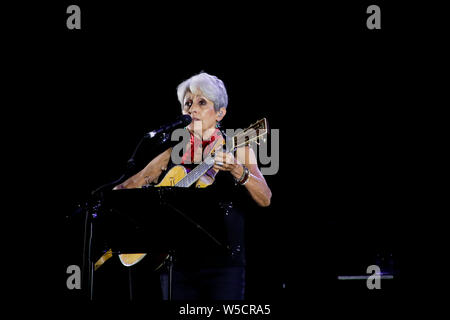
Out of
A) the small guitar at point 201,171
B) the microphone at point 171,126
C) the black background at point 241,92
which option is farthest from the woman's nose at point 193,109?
the black background at point 241,92

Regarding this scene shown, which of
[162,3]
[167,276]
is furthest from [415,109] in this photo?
[167,276]

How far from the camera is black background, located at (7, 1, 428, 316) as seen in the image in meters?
3.70

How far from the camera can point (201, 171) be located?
254 centimetres

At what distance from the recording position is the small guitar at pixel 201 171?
246 centimetres

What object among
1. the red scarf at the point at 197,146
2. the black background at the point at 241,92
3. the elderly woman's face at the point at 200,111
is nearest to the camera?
the red scarf at the point at 197,146

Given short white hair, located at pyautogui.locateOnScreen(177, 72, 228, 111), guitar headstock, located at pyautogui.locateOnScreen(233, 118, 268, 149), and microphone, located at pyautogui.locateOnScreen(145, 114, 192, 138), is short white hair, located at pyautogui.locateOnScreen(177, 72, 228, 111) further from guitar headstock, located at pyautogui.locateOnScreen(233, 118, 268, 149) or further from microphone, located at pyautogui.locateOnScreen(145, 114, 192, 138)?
microphone, located at pyautogui.locateOnScreen(145, 114, 192, 138)

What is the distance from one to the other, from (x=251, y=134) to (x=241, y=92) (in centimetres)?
148

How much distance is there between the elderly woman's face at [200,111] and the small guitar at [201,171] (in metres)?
0.33

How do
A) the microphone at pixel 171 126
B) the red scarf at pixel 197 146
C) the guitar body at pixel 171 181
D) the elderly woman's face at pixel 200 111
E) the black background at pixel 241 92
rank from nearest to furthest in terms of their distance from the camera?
1. the microphone at pixel 171 126
2. the guitar body at pixel 171 181
3. the red scarf at pixel 197 146
4. the elderly woman's face at pixel 200 111
5. the black background at pixel 241 92

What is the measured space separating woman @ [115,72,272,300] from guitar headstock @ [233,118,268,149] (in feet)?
0.19

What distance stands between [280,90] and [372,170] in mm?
1020

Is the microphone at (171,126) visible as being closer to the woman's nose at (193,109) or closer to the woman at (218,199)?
the woman at (218,199)

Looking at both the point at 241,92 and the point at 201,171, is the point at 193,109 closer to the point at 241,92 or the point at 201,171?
the point at 201,171
